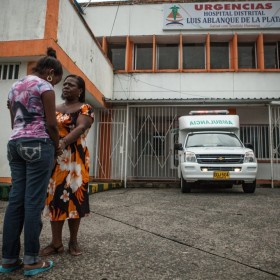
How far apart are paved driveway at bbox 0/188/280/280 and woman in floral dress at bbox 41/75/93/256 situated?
21cm

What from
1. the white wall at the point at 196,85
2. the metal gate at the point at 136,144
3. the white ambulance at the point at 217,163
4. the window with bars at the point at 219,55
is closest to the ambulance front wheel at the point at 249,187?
the white ambulance at the point at 217,163

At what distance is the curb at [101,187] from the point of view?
7296 millimetres

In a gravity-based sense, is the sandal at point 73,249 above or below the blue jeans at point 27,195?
below

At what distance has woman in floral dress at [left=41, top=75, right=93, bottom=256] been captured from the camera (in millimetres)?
2432

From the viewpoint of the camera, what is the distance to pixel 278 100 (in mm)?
10133

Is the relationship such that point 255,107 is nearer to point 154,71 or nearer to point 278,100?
point 278,100

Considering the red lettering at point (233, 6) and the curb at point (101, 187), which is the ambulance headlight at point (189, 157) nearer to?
the curb at point (101, 187)

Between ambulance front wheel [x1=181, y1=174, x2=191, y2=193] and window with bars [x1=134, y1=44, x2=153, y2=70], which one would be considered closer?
ambulance front wheel [x1=181, y1=174, x2=191, y2=193]

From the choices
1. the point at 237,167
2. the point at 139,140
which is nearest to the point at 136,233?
the point at 237,167

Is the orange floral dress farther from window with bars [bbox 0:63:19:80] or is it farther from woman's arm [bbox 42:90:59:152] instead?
window with bars [bbox 0:63:19:80]

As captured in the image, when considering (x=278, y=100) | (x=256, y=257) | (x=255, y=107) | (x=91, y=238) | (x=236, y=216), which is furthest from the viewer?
(x=255, y=107)

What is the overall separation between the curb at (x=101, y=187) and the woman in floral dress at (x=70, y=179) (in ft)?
15.1

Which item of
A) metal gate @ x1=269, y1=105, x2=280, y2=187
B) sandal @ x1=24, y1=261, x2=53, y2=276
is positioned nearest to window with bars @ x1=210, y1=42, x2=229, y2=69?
metal gate @ x1=269, y1=105, x2=280, y2=187

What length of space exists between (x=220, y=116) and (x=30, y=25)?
539 cm
